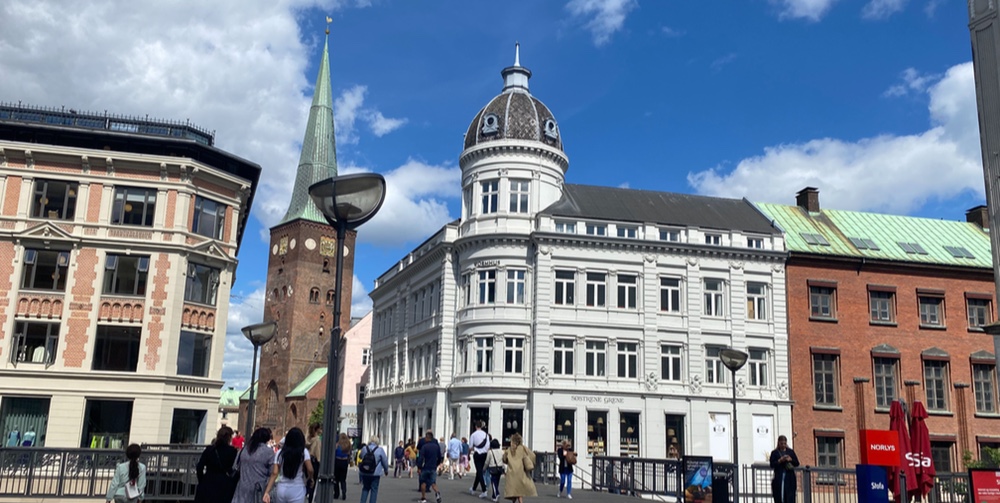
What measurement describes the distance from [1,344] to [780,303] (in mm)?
35346

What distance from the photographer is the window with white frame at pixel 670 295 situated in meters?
43.2

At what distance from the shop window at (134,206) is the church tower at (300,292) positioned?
52322 millimetres

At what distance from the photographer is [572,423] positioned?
41344 mm

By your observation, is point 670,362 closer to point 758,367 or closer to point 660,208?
point 758,367

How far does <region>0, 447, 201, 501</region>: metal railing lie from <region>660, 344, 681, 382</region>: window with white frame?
27.6 m

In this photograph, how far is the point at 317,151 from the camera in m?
103

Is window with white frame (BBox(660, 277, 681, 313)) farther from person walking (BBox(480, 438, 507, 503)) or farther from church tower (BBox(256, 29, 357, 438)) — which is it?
church tower (BBox(256, 29, 357, 438))

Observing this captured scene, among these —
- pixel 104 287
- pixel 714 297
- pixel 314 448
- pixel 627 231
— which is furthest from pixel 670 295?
pixel 314 448

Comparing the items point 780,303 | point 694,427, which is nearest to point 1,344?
point 694,427

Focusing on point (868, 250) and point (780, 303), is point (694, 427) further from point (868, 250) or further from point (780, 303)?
point (868, 250)

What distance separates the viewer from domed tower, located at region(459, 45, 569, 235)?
43.9 metres

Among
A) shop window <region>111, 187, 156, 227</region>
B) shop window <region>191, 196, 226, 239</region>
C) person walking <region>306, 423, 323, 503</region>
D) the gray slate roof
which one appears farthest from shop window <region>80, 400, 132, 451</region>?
the gray slate roof

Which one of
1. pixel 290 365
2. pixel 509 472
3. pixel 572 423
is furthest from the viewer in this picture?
pixel 290 365

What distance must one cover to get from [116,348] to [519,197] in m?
20.2
